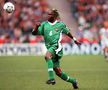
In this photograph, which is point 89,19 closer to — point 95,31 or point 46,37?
point 95,31

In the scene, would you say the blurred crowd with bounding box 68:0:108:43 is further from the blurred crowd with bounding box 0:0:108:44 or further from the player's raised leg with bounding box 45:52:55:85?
the player's raised leg with bounding box 45:52:55:85

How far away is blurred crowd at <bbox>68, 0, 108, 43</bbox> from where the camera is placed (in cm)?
3269

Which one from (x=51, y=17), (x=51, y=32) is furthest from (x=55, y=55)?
(x=51, y=17)

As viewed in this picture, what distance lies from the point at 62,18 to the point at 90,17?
1.74 metres

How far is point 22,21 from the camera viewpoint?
33.4 m

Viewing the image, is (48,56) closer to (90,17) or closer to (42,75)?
(42,75)

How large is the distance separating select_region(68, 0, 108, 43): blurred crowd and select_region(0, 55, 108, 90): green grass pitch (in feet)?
21.1

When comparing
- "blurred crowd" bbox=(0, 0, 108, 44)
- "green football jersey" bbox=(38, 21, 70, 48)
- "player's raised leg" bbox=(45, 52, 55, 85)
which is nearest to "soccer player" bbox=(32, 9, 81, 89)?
"green football jersey" bbox=(38, 21, 70, 48)

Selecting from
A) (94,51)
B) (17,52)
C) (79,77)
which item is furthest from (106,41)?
(79,77)

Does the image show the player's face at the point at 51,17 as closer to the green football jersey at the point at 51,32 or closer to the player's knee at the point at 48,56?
the green football jersey at the point at 51,32

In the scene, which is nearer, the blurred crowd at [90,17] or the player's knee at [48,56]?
the player's knee at [48,56]

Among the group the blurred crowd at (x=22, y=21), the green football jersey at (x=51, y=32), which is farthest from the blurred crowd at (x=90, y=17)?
the green football jersey at (x=51, y=32)

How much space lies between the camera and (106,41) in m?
28.6

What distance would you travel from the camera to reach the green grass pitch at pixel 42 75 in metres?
15.4
